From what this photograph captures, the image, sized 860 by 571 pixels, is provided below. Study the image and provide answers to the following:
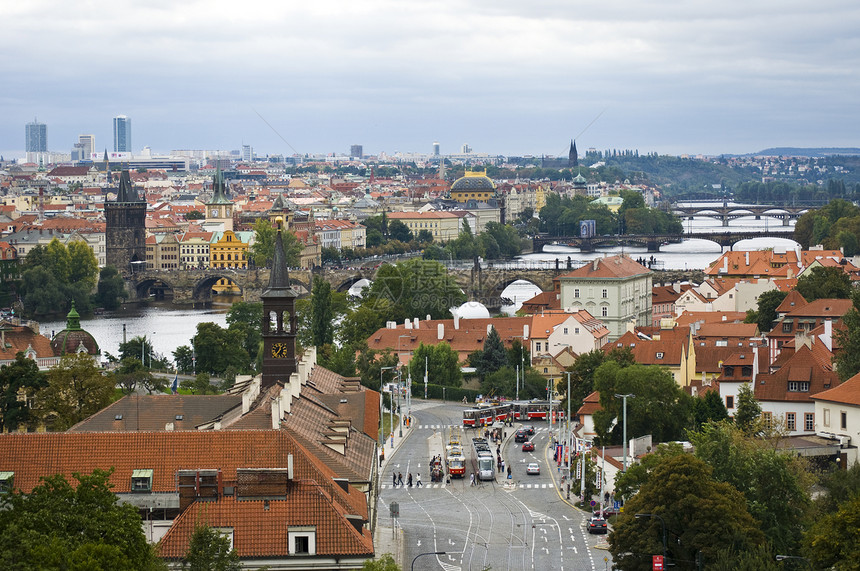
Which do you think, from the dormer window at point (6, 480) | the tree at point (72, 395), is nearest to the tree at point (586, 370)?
the tree at point (72, 395)

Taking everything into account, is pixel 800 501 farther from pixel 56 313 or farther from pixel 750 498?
pixel 56 313

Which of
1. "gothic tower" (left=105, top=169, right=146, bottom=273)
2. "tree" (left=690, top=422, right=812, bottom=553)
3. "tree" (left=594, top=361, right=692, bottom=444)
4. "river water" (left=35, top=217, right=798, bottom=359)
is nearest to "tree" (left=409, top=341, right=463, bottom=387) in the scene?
"river water" (left=35, top=217, right=798, bottom=359)

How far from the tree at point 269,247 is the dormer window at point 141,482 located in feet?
360

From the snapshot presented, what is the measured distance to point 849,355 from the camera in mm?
47312

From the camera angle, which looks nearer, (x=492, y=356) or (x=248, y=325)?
(x=492, y=356)

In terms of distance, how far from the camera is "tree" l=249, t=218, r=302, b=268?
141250 mm

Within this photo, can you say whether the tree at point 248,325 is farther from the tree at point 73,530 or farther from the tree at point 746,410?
the tree at point 73,530

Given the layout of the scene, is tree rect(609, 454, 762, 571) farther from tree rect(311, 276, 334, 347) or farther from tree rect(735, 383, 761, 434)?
tree rect(311, 276, 334, 347)

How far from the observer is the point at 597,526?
37.9 metres

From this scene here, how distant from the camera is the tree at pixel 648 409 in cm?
4625

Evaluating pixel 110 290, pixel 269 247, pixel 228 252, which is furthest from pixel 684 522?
pixel 228 252

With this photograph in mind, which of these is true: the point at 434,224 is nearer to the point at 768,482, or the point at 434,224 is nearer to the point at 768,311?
the point at 768,311

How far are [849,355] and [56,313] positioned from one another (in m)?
82.1

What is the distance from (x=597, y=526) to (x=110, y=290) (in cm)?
9473
